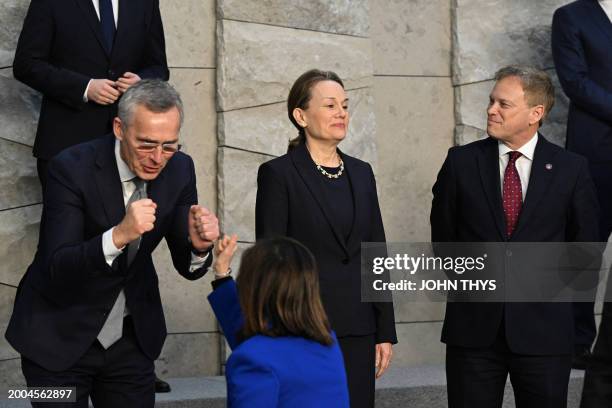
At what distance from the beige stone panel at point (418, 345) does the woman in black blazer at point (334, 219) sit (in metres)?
2.09

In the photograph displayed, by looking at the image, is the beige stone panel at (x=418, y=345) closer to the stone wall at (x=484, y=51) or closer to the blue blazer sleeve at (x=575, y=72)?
the stone wall at (x=484, y=51)

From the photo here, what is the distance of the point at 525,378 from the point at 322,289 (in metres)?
0.91

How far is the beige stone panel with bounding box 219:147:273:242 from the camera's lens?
6.77 meters

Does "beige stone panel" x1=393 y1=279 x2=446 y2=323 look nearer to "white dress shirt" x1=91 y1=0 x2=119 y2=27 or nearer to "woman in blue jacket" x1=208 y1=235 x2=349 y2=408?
"white dress shirt" x1=91 y1=0 x2=119 y2=27

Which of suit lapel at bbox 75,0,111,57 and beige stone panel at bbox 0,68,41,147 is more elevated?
suit lapel at bbox 75,0,111,57

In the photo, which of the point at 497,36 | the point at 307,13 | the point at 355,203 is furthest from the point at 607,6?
the point at 355,203

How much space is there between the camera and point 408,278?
7477 millimetres

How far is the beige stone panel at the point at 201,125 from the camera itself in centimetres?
681

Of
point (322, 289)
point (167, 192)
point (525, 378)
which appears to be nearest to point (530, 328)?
point (525, 378)

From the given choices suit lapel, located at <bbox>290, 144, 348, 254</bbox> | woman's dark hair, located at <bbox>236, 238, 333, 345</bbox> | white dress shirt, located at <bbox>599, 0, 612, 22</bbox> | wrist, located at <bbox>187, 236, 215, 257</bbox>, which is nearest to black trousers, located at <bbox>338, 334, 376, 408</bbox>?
suit lapel, located at <bbox>290, 144, 348, 254</bbox>

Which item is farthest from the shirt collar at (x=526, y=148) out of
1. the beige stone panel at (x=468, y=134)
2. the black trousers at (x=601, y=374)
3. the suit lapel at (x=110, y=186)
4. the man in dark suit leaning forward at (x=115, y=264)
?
the beige stone panel at (x=468, y=134)

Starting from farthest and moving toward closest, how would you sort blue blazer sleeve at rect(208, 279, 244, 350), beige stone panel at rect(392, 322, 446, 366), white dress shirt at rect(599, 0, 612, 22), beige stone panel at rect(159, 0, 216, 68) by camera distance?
1. beige stone panel at rect(392, 322, 446, 366)
2. white dress shirt at rect(599, 0, 612, 22)
3. beige stone panel at rect(159, 0, 216, 68)
4. blue blazer sleeve at rect(208, 279, 244, 350)

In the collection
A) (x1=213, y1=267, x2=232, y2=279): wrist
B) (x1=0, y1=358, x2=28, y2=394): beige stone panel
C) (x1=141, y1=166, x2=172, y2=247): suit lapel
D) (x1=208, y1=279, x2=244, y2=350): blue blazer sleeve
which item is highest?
(x1=141, y1=166, x2=172, y2=247): suit lapel

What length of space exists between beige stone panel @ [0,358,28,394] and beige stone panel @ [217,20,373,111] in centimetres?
172
